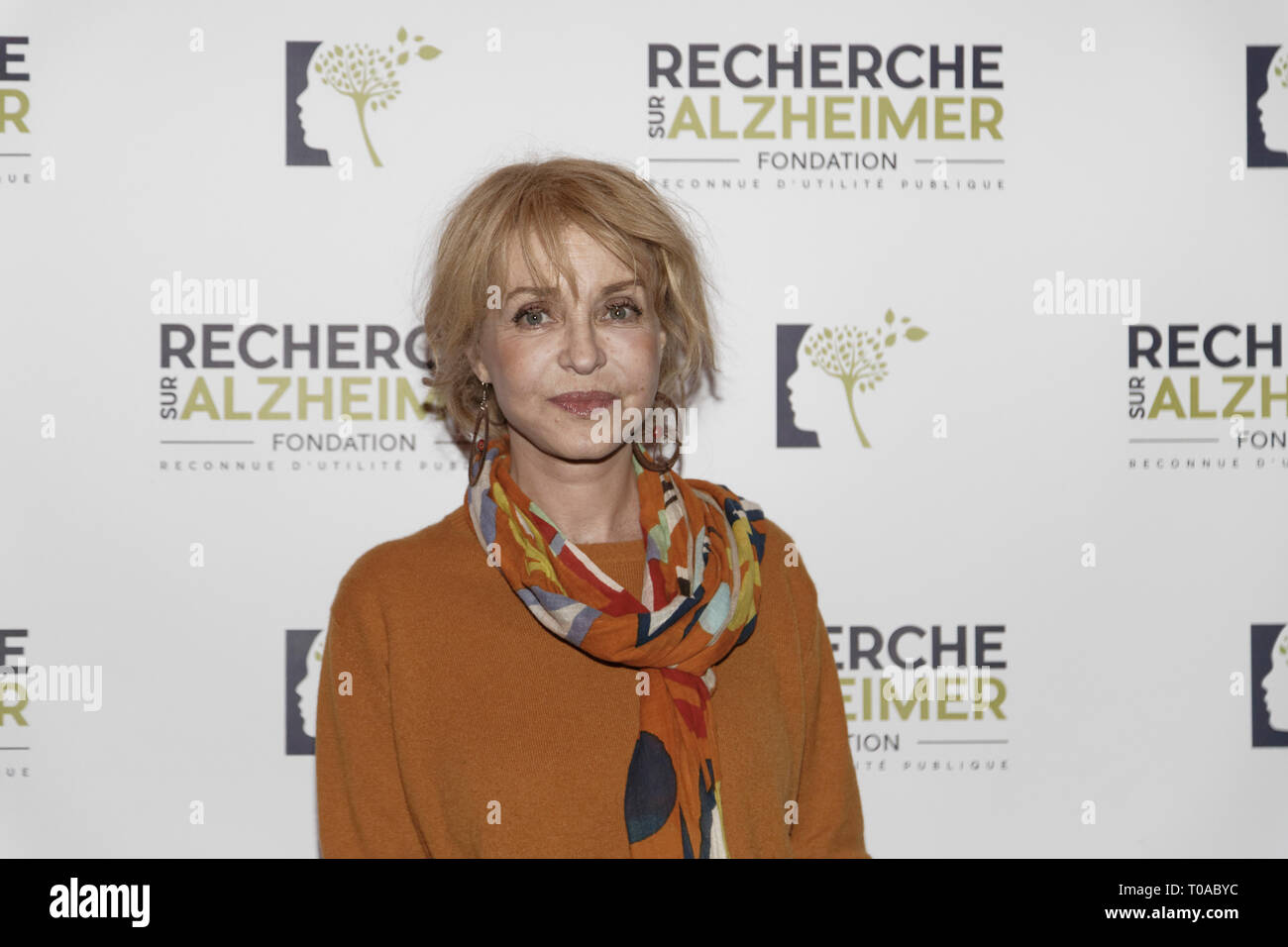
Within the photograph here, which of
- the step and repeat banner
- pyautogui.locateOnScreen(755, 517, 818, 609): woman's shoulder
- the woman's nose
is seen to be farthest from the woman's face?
the step and repeat banner

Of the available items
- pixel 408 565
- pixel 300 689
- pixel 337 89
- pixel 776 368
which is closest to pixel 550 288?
pixel 408 565

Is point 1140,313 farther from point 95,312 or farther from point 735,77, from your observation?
point 95,312

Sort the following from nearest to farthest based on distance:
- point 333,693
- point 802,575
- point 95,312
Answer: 1. point 333,693
2. point 802,575
3. point 95,312

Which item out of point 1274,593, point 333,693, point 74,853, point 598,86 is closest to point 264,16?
point 598,86

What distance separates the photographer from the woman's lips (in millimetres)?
1431

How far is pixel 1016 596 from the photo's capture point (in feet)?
6.71

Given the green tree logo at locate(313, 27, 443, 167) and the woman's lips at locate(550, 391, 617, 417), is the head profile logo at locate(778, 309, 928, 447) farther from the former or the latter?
the green tree logo at locate(313, 27, 443, 167)

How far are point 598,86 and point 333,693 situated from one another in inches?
45.8

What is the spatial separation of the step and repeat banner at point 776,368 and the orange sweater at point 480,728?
55cm

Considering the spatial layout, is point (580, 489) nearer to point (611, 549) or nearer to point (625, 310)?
point (611, 549)

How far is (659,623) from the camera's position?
1.44 meters

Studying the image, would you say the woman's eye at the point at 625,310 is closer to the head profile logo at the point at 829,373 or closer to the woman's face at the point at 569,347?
the woman's face at the point at 569,347

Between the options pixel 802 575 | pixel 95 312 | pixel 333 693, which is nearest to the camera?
pixel 333 693

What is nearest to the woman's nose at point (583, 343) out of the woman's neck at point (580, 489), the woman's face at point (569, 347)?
the woman's face at point (569, 347)
